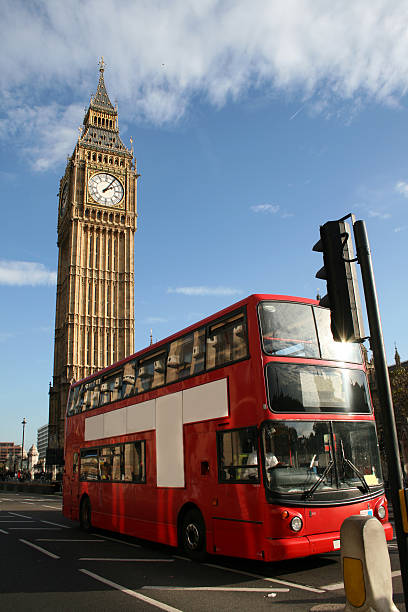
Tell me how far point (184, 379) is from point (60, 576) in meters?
3.89

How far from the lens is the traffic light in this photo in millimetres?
4504

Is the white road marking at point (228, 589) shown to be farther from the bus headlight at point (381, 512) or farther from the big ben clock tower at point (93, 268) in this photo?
the big ben clock tower at point (93, 268)

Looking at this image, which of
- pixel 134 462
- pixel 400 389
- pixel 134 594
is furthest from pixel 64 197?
pixel 134 594

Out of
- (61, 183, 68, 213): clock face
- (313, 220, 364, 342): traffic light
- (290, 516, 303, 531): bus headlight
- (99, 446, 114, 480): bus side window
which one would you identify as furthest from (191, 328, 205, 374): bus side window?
(61, 183, 68, 213): clock face

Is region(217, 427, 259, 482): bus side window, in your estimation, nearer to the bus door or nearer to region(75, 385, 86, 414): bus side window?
region(75, 385, 86, 414): bus side window

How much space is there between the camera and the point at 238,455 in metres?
8.01

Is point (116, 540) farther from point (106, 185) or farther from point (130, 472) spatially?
point (106, 185)

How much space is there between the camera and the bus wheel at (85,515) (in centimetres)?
1395

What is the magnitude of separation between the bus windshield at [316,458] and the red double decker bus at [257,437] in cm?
2

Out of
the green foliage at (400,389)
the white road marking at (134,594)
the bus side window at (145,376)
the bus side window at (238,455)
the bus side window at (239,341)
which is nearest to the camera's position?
the white road marking at (134,594)

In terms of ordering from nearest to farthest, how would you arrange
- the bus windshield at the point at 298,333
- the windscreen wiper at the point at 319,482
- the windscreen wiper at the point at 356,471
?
1. the windscreen wiper at the point at 319,482
2. the windscreen wiper at the point at 356,471
3. the bus windshield at the point at 298,333

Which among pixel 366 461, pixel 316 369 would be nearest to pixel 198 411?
pixel 316 369

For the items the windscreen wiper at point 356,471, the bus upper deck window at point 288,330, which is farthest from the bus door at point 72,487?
the windscreen wiper at point 356,471

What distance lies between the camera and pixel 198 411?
9211mm
